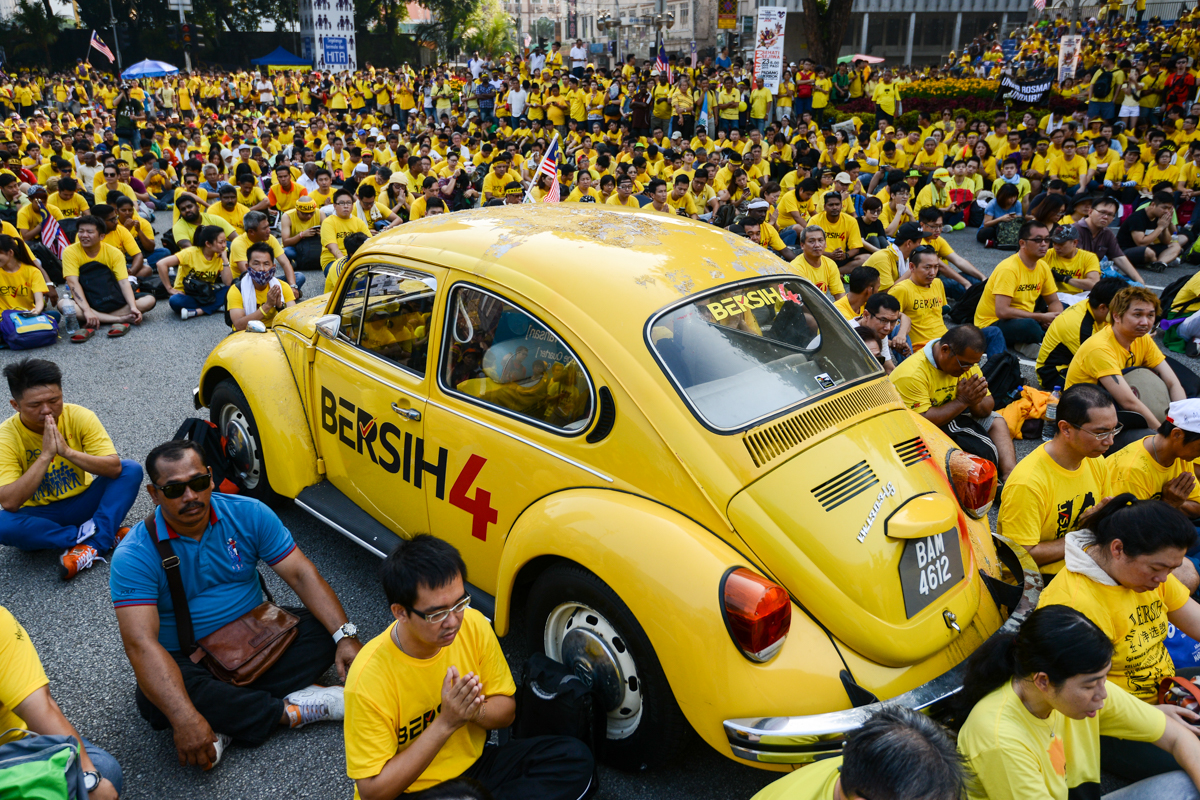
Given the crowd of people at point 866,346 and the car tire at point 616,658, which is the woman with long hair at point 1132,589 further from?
the car tire at point 616,658

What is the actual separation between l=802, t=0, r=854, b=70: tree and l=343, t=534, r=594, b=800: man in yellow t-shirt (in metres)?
29.5

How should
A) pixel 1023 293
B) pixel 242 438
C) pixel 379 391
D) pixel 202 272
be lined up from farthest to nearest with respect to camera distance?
pixel 202 272
pixel 1023 293
pixel 242 438
pixel 379 391

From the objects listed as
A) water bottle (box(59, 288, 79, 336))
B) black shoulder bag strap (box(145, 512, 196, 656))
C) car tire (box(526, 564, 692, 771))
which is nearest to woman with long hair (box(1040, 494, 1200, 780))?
car tire (box(526, 564, 692, 771))

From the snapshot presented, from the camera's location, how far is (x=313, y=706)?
3.33m

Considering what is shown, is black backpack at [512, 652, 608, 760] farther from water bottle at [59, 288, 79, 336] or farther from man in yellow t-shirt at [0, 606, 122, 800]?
water bottle at [59, 288, 79, 336]

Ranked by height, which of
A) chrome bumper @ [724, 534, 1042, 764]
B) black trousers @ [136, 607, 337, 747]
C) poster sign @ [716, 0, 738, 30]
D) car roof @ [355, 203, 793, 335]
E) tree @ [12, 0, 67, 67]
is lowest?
black trousers @ [136, 607, 337, 747]

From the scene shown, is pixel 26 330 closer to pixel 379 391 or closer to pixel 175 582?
pixel 379 391

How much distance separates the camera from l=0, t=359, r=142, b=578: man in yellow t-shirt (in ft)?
13.7

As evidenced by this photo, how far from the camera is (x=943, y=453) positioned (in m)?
3.66

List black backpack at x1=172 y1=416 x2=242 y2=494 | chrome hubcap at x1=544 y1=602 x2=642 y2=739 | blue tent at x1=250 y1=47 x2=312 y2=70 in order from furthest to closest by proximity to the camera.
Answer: blue tent at x1=250 y1=47 x2=312 y2=70, black backpack at x1=172 y1=416 x2=242 y2=494, chrome hubcap at x1=544 y1=602 x2=642 y2=739

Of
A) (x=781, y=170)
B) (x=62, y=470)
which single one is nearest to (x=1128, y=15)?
(x=781, y=170)

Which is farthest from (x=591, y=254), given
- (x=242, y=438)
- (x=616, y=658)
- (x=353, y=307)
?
(x=242, y=438)

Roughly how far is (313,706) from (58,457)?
2408mm

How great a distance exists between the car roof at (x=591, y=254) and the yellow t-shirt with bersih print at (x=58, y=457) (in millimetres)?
2041
